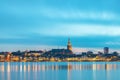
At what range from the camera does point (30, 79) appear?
65.6m

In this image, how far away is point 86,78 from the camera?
67.6 m

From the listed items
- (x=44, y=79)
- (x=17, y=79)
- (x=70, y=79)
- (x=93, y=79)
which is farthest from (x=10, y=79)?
(x=93, y=79)

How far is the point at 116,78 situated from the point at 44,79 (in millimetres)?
12956

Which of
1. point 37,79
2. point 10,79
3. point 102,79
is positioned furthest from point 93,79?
point 10,79

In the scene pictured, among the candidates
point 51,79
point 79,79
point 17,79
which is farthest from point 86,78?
point 17,79

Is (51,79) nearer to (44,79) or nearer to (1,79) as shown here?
(44,79)

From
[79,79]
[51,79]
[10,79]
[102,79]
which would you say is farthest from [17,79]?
[102,79]

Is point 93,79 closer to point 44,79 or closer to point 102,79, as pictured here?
point 102,79

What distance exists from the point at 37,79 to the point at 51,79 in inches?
128

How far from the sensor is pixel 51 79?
67938mm

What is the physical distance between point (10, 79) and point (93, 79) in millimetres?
14777

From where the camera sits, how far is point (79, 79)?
66062 millimetres

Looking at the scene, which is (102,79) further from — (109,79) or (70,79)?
(70,79)

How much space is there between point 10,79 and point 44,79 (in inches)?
239
